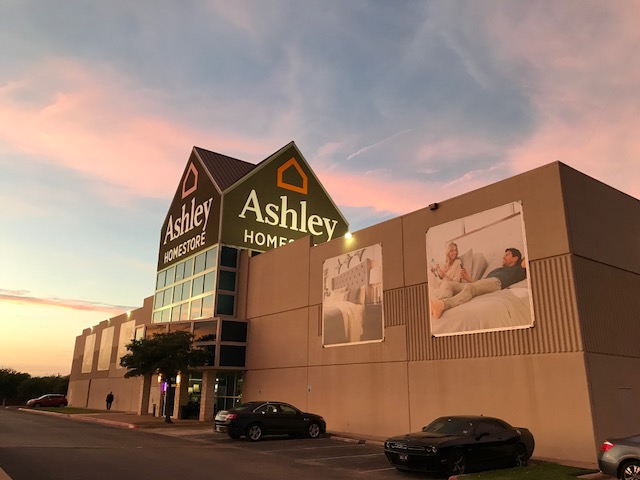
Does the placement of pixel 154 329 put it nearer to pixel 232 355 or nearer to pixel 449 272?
pixel 232 355

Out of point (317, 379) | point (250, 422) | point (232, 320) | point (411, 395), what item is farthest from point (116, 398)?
point (411, 395)

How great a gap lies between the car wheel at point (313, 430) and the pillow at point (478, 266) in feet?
31.8

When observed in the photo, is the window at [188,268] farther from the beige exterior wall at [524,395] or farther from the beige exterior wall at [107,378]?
the beige exterior wall at [524,395]

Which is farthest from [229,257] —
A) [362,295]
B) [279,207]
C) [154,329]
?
[362,295]

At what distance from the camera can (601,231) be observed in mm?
19656

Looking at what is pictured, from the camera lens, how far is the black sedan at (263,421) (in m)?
21.5

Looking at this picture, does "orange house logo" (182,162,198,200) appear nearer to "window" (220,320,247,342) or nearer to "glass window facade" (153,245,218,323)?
"glass window facade" (153,245,218,323)

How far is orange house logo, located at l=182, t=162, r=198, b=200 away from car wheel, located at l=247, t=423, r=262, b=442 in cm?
2454

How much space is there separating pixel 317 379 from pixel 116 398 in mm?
29552

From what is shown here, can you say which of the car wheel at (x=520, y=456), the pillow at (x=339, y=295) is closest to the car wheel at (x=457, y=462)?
the car wheel at (x=520, y=456)

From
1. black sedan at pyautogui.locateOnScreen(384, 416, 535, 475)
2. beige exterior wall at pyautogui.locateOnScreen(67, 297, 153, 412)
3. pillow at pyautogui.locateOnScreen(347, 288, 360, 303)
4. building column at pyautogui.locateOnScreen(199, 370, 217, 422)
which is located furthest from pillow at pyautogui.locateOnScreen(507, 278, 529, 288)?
beige exterior wall at pyautogui.locateOnScreen(67, 297, 153, 412)

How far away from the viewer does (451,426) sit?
14.8m

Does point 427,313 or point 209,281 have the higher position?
point 209,281

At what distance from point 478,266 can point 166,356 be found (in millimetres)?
19170
